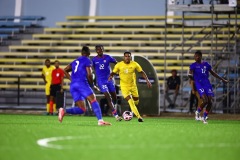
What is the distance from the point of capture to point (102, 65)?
70.9 feet

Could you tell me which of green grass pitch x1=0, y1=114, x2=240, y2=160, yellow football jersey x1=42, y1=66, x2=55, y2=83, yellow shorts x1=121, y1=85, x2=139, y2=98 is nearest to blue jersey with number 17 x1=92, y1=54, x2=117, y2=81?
yellow shorts x1=121, y1=85, x2=139, y2=98

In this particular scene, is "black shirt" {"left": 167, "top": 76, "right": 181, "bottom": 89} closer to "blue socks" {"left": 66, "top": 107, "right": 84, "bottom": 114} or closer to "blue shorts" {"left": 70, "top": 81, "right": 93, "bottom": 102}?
"blue socks" {"left": 66, "top": 107, "right": 84, "bottom": 114}

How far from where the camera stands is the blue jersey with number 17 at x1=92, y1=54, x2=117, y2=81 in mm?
21562

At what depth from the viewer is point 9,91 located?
106 ft

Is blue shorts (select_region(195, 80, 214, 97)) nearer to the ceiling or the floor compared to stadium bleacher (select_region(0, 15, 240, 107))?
nearer to the floor

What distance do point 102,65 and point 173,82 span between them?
8174mm

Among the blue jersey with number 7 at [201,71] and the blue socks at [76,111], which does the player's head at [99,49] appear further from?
the blue socks at [76,111]

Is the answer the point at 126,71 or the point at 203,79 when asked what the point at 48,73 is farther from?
the point at 203,79

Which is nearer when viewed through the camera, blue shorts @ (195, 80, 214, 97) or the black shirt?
blue shorts @ (195, 80, 214, 97)

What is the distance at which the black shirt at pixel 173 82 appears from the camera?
2909 cm

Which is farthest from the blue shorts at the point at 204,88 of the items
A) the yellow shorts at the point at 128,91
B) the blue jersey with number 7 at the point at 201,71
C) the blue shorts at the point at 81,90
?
the blue shorts at the point at 81,90

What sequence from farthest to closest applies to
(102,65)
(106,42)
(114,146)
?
(106,42) → (102,65) → (114,146)

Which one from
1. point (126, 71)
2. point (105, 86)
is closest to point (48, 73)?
point (105, 86)

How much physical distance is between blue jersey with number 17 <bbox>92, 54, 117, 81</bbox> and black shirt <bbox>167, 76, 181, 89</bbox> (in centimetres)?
787
